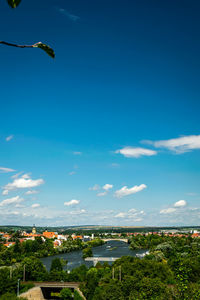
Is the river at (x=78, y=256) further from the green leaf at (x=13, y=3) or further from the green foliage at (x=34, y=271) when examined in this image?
the green leaf at (x=13, y=3)

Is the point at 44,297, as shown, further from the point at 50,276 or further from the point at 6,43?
the point at 6,43

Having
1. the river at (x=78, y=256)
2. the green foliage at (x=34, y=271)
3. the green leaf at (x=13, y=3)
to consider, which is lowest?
the river at (x=78, y=256)

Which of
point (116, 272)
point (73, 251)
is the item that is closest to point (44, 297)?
point (116, 272)

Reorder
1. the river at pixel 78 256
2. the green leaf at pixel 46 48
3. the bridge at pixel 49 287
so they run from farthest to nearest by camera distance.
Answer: the river at pixel 78 256, the bridge at pixel 49 287, the green leaf at pixel 46 48

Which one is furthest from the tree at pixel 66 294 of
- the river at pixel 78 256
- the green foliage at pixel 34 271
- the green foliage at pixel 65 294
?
the river at pixel 78 256

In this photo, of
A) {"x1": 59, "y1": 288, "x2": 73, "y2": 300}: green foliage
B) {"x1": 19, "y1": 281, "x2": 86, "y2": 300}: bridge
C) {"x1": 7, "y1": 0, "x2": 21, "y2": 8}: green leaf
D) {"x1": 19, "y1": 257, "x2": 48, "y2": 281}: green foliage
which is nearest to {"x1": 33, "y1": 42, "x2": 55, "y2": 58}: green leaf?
{"x1": 7, "y1": 0, "x2": 21, "y2": 8}: green leaf

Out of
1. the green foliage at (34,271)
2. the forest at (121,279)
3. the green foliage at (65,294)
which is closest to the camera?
the forest at (121,279)

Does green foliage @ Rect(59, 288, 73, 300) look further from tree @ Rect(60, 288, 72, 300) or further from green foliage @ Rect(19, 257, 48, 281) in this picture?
green foliage @ Rect(19, 257, 48, 281)

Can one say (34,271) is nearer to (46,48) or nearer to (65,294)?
(65,294)

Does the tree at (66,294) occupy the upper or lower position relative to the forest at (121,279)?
lower

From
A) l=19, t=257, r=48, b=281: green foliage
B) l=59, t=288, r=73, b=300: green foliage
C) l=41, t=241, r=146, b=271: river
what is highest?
l=19, t=257, r=48, b=281: green foliage

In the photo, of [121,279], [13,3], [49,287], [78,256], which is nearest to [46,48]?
[13,3]
